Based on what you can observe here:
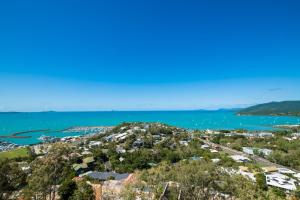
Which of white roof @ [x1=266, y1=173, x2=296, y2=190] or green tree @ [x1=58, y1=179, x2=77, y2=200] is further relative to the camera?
white roof @ [x1=266, y1=173, x2=296, y2=190]

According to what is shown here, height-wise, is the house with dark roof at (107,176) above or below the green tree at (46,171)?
below

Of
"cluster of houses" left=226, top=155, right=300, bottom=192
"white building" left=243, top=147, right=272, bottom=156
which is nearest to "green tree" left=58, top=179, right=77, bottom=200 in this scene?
"cluster of houses" left=226, top=155, right=300, bottom=192

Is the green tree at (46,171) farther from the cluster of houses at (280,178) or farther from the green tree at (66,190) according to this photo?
the cluster of houses at (280,178)

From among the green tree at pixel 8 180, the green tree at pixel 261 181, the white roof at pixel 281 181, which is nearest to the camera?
the green tree at pixel 8 180

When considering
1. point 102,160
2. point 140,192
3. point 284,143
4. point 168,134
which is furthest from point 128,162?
point 284,143

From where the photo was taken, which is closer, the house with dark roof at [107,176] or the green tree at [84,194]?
the green tree at [84,194]

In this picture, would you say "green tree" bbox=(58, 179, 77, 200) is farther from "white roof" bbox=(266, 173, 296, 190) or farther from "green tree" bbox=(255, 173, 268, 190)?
"white roof" bbox=(266, 173, 296, 190)

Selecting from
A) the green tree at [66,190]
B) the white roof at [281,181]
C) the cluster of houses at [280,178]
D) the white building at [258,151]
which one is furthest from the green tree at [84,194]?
the white building at [258,151]

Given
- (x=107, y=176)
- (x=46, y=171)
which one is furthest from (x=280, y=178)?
(x=46, y=171)

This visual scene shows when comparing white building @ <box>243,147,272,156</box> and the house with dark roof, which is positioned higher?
white building @ <box>243,147,272,156</box>

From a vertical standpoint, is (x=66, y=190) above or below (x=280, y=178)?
above

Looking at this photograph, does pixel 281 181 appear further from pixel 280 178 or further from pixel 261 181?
pixel 261 181

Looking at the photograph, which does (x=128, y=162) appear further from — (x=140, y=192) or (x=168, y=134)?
(x=168, y=134)

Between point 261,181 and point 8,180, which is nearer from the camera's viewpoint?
point 8,180
